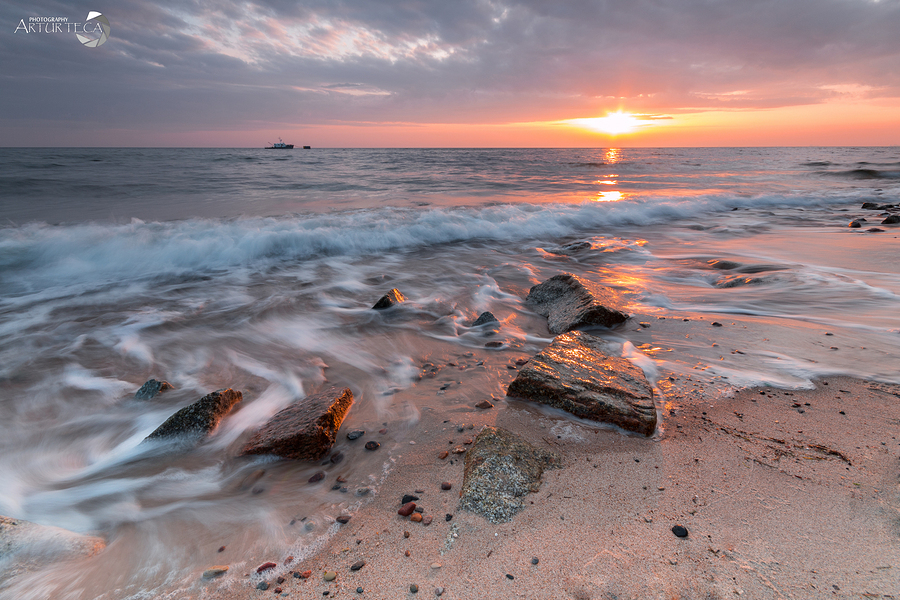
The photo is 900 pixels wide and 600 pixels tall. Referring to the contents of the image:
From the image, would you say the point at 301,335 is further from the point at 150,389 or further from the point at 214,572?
the point at 214,572

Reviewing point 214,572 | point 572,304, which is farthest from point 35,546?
point 572,304

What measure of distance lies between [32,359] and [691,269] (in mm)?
7963

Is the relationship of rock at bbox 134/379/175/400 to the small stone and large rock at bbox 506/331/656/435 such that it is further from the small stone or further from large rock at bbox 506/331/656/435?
large rock at bbox 506/331/656/435

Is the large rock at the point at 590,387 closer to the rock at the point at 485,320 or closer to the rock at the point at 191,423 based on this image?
the rock at the point at 485,320

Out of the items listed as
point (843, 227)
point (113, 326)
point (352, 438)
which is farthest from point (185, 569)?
point (843, 227)

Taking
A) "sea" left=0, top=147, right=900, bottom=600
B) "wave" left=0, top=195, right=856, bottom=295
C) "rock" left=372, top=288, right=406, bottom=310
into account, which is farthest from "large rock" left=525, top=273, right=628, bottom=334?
"wave" left=0, top=195, right=856, bottom=295

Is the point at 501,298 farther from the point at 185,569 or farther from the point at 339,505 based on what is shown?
the point at 185,569

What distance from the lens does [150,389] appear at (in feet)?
10.3

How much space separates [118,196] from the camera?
13.2 metres

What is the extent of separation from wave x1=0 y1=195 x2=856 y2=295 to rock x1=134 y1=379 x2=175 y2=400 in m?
3.99

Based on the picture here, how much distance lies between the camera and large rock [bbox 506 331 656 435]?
7.61 feet

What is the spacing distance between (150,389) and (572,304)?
12.4 feet

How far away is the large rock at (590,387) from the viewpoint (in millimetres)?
2318

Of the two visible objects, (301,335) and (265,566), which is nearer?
(265,566)
